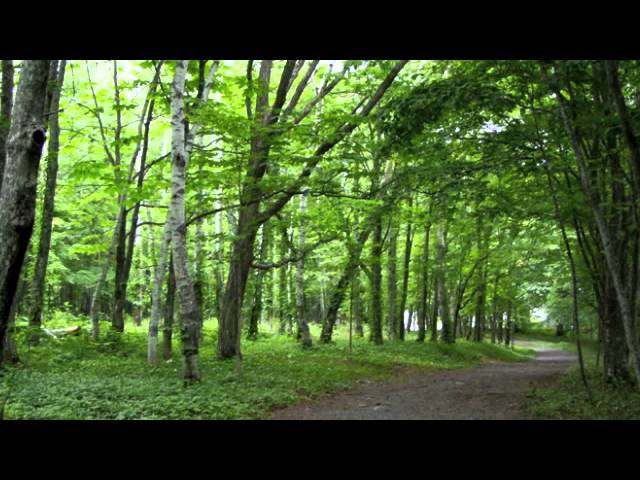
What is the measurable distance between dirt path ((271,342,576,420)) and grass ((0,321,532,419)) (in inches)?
19.2

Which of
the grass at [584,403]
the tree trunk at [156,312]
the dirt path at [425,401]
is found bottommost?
the dirt path at [425,401]

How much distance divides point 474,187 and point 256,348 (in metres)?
9.53

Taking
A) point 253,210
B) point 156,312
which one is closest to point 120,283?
point 156,312

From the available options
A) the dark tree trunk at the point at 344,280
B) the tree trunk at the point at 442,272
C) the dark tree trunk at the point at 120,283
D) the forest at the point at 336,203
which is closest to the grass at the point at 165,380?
the forest at the point at 336,203

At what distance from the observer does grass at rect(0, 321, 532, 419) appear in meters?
6.60

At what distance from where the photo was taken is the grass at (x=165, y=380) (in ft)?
21.6

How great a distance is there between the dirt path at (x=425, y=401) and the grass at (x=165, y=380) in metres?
0.49

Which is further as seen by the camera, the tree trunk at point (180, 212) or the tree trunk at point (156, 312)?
the tree trunk at point (156, 312)

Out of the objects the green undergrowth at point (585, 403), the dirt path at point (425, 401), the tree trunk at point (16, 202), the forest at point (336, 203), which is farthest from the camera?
the dirt path at point (425, 401)

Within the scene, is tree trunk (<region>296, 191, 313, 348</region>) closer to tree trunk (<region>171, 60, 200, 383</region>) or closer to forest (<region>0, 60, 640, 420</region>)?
forest (<region>0, 60, 640, 420</region>)

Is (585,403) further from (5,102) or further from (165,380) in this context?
(5,102)

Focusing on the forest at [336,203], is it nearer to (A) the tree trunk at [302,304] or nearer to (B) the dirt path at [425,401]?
(B) the dirt path at [425,401]

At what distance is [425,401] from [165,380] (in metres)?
4.75

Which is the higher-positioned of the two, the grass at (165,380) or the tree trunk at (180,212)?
the tree trunk at (180,212)
